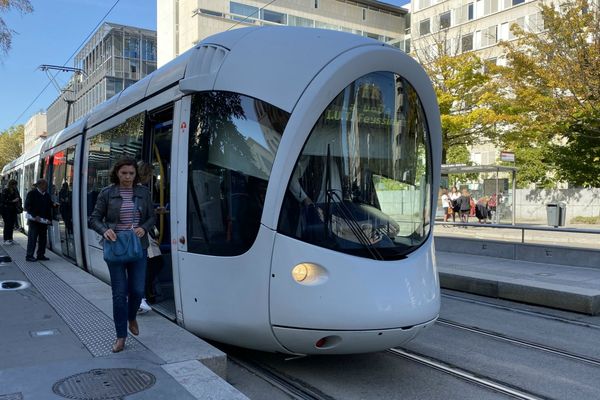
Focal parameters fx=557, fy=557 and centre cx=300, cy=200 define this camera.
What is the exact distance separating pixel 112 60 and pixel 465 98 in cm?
3969

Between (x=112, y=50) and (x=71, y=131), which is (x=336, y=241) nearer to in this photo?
(x=71, y=131)

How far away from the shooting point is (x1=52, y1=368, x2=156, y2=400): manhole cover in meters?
3.78

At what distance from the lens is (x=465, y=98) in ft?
97.6

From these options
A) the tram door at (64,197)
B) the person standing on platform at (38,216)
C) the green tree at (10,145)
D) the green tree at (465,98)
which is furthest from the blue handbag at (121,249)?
the green tree at (10,145)

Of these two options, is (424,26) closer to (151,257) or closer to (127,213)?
(151,257)

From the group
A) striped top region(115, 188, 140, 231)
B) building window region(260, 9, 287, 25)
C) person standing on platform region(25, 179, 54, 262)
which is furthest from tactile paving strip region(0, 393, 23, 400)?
building window region(260, 9, 287, 25)

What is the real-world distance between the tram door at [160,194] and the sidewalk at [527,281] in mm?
5249

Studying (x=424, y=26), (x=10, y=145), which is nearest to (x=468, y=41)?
(x=424, y=26)

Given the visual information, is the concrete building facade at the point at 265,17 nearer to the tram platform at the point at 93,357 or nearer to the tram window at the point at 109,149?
the tram window at the point at 109,149

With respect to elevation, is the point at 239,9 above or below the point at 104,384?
above

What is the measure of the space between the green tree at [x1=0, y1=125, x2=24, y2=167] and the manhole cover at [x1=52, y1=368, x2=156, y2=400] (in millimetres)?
89600

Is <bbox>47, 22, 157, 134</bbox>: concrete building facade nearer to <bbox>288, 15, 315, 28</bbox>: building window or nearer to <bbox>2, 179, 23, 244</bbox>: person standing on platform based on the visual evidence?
<bbox>288, 15, 315, 28</bbox>: building window

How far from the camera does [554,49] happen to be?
22469 mm

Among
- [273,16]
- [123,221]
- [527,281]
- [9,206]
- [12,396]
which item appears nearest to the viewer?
[12,396]
